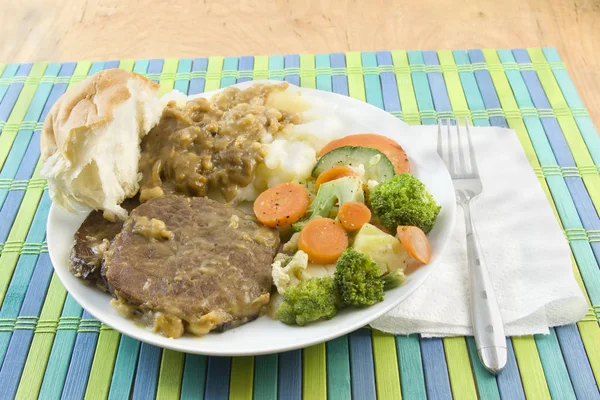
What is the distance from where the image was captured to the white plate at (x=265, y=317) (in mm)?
2832

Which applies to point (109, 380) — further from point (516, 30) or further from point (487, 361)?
point (516, 30)

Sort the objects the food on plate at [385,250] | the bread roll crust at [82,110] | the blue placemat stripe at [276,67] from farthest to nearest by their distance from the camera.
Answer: the blue placemat stripe at [276,67], the bread roll crust at [82,110], the food on plate at [385,250]

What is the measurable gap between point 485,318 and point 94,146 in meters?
2.26

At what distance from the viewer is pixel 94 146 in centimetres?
341

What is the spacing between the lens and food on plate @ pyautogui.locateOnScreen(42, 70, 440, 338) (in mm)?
2980

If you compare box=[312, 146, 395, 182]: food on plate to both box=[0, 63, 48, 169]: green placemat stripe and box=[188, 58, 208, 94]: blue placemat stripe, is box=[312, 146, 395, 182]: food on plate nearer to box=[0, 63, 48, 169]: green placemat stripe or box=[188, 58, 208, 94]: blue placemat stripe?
box=[188, 58, 208, 94]: blue placemat stripe

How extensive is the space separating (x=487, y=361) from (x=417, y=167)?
1.25 metres

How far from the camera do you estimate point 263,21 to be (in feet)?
20.3

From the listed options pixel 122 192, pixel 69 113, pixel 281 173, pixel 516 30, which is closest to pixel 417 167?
pixel 281 173

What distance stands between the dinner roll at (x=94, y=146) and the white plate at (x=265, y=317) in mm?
172

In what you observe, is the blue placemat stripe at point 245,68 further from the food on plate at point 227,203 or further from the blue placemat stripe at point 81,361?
the blue placemat stripe at point 81,361

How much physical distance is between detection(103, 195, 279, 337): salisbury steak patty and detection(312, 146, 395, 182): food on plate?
584 mm

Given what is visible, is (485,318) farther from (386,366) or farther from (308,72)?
(308,72)

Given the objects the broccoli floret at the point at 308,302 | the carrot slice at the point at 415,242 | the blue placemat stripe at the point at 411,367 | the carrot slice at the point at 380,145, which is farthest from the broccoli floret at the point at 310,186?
the blue placemat stripe at the point at 411,367
